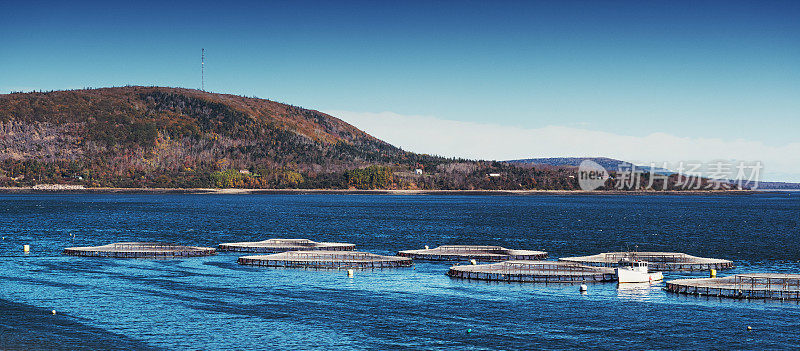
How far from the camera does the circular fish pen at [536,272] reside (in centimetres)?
8631

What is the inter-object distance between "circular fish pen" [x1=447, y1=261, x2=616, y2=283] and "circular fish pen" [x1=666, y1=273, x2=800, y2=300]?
9.77 m

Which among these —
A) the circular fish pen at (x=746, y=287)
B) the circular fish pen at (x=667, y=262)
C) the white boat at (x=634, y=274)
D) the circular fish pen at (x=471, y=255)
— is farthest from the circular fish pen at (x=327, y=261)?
the circular fish pen at (x=746, y=287)

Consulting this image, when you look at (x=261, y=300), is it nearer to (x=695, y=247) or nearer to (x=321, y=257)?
(x=321, y=257)

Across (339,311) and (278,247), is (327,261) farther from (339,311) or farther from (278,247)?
(339,311)

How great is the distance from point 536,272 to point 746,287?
22.5m

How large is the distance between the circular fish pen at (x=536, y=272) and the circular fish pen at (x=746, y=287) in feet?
32.1

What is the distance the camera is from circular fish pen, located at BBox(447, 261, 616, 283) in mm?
86312

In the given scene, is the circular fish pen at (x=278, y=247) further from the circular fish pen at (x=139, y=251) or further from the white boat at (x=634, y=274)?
the white boat at (x=634, y=274)

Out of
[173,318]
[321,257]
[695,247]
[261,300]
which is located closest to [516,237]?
[695,247]

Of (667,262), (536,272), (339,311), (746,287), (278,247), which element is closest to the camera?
(339,311)

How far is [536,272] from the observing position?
90.0 metres

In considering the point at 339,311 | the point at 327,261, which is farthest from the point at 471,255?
the point at 339,311

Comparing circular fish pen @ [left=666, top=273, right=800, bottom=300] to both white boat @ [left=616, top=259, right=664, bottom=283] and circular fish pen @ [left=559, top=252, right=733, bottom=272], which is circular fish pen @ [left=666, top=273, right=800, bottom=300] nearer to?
white boat @ [left=616, top=259, right=664, bottom=283]

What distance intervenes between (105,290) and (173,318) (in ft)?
57.0
